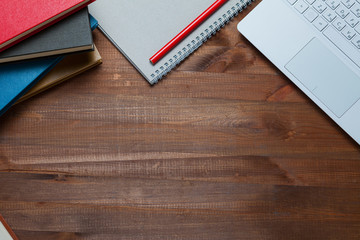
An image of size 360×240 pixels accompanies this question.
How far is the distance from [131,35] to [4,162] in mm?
339

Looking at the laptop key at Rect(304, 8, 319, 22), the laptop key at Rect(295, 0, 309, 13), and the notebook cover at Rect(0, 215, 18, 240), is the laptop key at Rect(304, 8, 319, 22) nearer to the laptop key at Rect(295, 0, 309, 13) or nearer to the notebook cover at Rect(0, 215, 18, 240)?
the laptop key at Rect(295, 0, 309, 13)

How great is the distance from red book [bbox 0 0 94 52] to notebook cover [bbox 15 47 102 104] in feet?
0.27

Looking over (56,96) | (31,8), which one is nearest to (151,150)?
(56,96)

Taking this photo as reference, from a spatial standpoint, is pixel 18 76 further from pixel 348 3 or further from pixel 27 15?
pixel 348 3

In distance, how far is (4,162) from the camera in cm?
70

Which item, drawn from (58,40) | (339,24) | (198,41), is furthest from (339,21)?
(58,40)

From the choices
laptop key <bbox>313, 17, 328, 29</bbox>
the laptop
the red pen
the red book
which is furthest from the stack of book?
laptop key <bbox>313, 17, 328, 29</bbox>

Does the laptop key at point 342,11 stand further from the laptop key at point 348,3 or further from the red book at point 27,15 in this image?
the red book at point 27,15

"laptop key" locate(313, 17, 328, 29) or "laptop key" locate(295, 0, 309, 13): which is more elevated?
"laptop key" locate(295, 0, 309, 13)

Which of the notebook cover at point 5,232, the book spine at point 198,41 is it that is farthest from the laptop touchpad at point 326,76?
the notebook cover at point 5,232

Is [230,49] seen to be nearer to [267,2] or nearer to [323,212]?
[267,2]

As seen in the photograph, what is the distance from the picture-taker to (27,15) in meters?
0.62

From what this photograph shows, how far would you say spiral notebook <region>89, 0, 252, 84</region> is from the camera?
0.71m

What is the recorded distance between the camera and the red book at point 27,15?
0.62m
